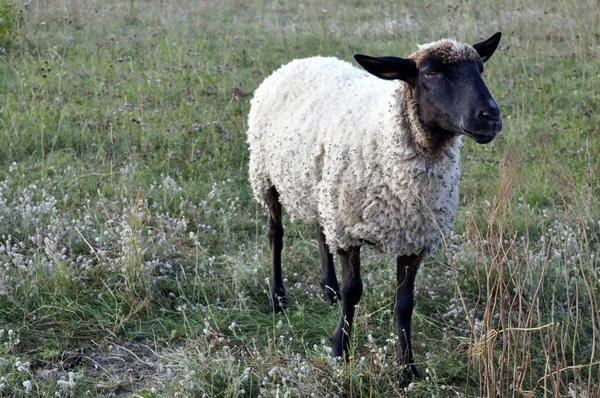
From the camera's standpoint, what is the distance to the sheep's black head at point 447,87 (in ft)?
11.2

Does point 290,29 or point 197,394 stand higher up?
point 290,29

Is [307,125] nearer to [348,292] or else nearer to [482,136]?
[348,292]

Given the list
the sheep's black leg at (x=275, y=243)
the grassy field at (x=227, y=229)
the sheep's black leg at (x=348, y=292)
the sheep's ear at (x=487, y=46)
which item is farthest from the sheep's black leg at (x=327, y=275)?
the sheep's ear at (x=487, y=46)

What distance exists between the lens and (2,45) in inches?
343

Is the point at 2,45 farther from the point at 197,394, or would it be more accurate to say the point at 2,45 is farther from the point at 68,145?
the point at 197,394

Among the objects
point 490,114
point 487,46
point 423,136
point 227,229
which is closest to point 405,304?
point 423,136

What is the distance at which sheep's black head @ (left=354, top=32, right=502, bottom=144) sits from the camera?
3.42 metres

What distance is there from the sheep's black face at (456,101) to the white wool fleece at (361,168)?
161 millimetres

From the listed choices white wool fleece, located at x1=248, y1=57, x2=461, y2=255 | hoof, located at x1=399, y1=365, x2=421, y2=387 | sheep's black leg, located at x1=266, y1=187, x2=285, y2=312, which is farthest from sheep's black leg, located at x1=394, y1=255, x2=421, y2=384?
sheep's black leg, located at x1=266, y1=187, x2=285, y2=312

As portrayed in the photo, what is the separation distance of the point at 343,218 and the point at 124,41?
646 cm

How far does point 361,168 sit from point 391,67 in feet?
1.83

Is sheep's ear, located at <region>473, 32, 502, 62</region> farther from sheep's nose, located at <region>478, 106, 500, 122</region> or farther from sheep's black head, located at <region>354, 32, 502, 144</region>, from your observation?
sheep's nose, located at <region>478, 106, 500, 122</region>

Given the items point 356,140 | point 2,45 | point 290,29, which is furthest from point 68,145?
point 290,29

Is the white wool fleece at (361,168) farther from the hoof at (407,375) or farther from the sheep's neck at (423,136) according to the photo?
the hoof at (407,375)
